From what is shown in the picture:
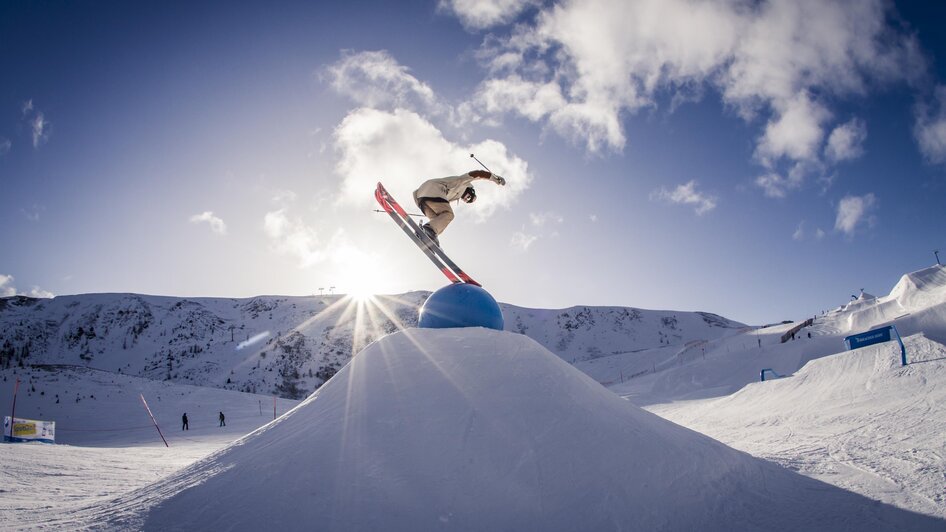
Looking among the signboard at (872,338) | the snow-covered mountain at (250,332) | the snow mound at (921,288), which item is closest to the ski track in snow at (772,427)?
the snow mound at (921,288)

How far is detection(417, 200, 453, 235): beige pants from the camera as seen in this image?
28.3 feet

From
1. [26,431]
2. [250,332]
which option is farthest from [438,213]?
[250,332]

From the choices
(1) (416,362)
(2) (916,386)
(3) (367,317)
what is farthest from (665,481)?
(3) (367,317)

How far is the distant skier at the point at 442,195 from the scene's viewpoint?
8.48m

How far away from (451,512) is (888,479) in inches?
210

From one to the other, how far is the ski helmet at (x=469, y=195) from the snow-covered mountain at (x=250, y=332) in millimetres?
48124

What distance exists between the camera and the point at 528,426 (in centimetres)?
491

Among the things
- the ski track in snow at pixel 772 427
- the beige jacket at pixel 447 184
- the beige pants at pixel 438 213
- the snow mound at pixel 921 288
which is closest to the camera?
the ski track in snow at pixel 772 427

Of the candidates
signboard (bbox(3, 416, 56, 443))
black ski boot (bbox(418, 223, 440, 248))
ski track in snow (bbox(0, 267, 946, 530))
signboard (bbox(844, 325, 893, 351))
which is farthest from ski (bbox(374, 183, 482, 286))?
signboard (bbox(3, 416, 56, 443))

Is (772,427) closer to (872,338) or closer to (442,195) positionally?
(872,338)

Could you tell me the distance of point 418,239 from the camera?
9.20m

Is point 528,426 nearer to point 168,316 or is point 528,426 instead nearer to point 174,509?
point 174,509

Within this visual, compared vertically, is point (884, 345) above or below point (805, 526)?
above

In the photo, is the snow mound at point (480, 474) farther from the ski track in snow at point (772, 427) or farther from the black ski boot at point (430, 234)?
the black ski boot at point (430, 234)
